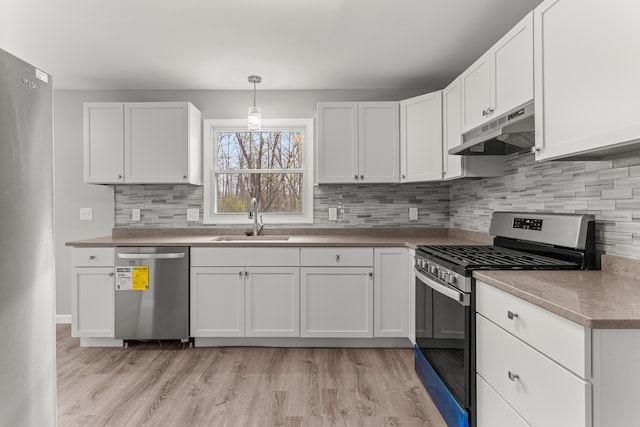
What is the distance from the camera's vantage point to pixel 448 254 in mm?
2123

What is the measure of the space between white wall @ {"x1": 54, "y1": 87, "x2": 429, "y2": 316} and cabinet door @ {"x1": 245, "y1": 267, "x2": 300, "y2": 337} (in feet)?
5.19

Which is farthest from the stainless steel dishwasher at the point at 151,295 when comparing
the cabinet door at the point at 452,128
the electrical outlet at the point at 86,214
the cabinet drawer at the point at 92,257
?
the cabinet door at the point at 452,128

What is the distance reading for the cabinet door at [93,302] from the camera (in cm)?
303

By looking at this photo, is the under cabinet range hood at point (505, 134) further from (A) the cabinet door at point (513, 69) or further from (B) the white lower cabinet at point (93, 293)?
(B) the white lower cabinet at point (93, 293)

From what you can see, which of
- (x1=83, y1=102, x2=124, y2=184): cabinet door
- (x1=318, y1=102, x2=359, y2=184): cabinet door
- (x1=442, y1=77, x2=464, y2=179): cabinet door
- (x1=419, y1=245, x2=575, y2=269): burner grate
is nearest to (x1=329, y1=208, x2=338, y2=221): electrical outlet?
(x1=318, y1=102, x2=359, y2=184): cabinet door

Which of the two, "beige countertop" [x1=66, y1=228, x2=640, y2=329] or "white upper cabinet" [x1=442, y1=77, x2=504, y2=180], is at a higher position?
"white upper cabinet" [x1=442, y1=77, x2=504, y2=180]

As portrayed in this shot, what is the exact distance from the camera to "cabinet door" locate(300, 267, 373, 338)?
3020 millimetres

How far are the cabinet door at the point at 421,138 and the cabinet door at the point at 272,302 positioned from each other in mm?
1303

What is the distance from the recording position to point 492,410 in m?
1.58

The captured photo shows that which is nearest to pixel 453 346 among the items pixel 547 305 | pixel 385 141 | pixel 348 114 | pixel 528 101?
pixel 547 305

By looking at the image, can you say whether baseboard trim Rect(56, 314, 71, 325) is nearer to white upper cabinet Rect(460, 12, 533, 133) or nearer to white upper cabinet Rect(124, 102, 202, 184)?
white upper cabinet Rect(124, 102, 202, 184)

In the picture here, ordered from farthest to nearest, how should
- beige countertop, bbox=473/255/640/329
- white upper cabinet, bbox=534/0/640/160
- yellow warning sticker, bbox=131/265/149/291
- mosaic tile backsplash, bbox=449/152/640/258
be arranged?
yellow warning sticker, bbox=131/265/149/291 < mosaic tile backsplash, bbox=449/152/640/258 < white upper cabinet, bbox=534/0/640/160 < beige countertop, bbox=473/255/640/329

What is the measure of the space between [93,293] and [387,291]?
7.76ft

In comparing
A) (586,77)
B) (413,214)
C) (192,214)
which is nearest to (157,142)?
(192,214)
